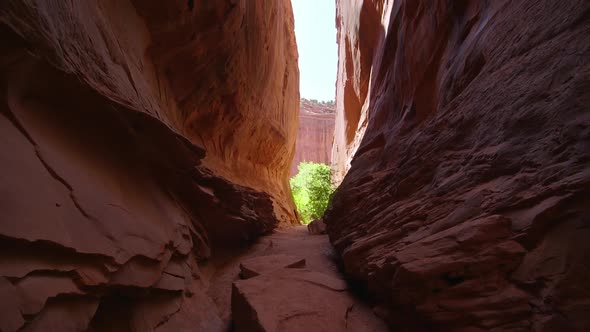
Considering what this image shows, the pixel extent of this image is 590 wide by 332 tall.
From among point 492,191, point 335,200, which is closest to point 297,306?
point 492,191

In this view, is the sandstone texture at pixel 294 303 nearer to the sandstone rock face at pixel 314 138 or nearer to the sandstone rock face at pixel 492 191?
the sandstone rock face at pixel 492 191

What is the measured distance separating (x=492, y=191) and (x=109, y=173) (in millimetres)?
4652

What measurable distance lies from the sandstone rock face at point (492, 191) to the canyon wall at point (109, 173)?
2.95 m

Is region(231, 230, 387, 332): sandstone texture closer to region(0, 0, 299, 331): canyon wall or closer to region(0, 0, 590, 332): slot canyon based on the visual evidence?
region(0, 0, 590, 332): slot canyon

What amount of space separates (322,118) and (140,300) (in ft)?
171

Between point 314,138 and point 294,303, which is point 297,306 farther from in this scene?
point 314,138

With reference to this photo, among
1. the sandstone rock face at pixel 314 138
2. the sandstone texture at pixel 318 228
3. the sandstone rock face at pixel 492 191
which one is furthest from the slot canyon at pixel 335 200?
the sandstone rock face at pixel 314 138

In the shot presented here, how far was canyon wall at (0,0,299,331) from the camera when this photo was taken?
2.29 m

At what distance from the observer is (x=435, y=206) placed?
3596mm

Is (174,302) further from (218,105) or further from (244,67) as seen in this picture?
(244,67)

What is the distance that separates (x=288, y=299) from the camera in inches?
156

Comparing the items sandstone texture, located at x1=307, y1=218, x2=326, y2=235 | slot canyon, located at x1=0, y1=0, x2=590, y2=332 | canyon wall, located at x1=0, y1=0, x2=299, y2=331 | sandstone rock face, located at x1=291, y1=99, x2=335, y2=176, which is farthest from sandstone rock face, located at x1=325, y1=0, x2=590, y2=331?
sandstone rock face, located at x1=291, y1=99, x2=335, y2=176

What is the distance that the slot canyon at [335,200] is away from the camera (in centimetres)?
225

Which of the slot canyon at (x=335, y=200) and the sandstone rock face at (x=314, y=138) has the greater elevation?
the sandstone rock face at (x=314, y=138)
